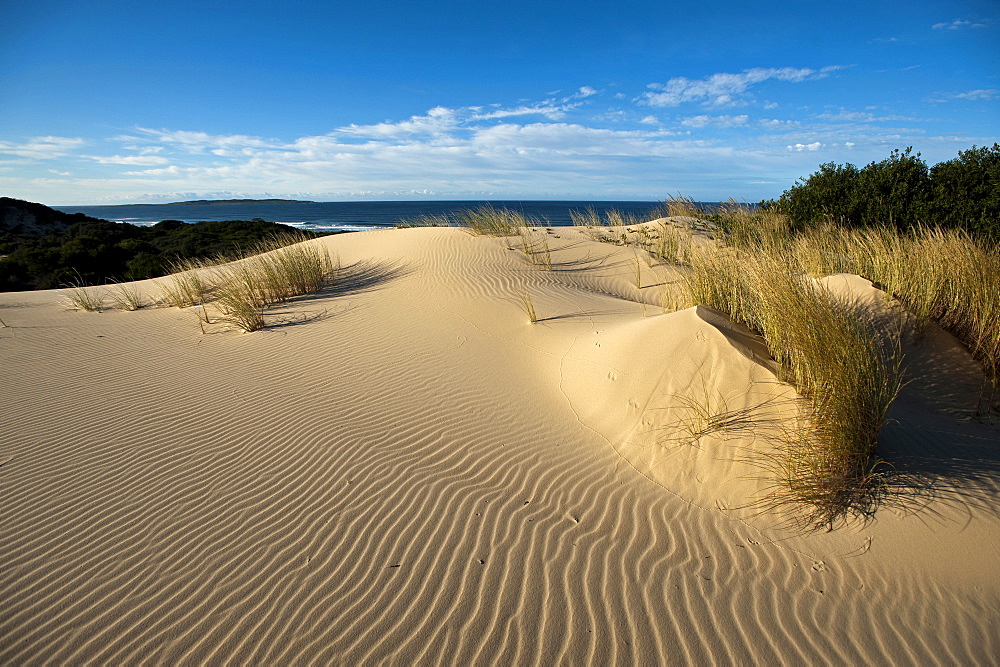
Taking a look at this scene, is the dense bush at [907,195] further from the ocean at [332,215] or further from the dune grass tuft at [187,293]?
the dune grass tuft at [187,293]

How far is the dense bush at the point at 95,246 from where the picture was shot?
15.2 meters

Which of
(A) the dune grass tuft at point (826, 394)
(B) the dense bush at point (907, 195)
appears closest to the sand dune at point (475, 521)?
(A) the dune grass tuft at point (826, 394)

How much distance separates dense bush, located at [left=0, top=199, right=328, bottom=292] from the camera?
50.0ft

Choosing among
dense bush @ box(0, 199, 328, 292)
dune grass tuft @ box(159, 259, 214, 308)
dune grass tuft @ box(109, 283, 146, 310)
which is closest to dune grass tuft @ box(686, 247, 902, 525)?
dune grass tuft @ box(159, 259, 214, 308)

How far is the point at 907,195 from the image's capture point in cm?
998

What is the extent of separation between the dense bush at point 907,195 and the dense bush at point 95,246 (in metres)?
17.4

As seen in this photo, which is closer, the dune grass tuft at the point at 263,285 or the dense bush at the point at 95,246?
the dune grass tuft at the point at 263,285

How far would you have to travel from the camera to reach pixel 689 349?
13.4 ft

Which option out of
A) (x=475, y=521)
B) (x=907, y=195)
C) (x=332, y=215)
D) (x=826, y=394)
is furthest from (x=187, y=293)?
(x=332, y=215)

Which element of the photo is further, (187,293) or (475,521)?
(187,293)

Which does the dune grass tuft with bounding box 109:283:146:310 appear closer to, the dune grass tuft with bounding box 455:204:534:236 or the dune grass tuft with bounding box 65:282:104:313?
the dune grass tuft with bounding box 65:282:104:313

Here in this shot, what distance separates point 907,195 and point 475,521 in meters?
11.8

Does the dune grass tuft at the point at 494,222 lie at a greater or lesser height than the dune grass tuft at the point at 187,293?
greater

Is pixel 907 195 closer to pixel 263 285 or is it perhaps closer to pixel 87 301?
pixel 263 285
